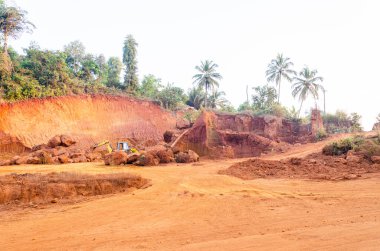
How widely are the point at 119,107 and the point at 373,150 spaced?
24778 mm

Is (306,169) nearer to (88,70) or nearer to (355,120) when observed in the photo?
(355,120)

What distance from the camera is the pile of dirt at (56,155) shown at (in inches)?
772

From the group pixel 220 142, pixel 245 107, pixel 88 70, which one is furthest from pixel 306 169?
pixel 245 107

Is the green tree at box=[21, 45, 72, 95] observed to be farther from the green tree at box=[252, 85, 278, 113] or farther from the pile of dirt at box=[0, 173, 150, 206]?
the green tree at box=[252, 85, 278, 113]

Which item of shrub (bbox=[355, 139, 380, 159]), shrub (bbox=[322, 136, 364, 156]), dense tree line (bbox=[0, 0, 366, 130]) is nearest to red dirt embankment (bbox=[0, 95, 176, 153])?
dense tree line (bbox=[0, 0, 366, 130])

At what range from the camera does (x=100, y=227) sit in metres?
6.09

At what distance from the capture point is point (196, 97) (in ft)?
178

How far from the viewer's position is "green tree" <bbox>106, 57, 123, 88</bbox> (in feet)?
153

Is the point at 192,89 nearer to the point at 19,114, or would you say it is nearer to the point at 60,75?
the point at 60,75

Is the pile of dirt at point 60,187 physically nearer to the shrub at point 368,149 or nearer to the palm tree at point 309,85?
the shrub at point 368,149

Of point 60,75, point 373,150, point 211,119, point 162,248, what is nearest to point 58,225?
point 162,248

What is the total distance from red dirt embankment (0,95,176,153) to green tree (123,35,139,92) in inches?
365

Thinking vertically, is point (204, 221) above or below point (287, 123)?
below

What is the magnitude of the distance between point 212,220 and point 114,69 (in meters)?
46.5
